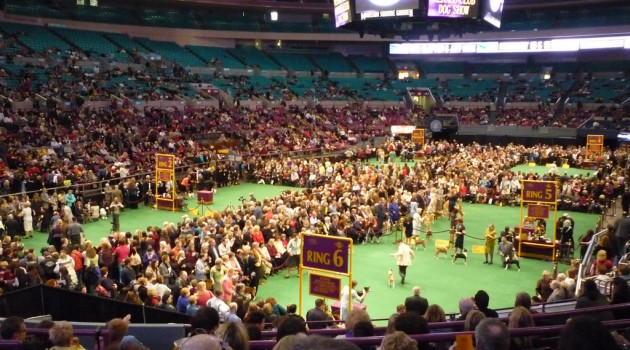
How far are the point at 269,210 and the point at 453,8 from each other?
930 cm

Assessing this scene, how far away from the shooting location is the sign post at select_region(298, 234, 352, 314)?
32.8 ft

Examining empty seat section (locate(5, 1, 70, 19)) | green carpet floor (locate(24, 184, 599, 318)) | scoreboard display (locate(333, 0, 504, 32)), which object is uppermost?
empty seat section (locate(5, 1, 70, 19))

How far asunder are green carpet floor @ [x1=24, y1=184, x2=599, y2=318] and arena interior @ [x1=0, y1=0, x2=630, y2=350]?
9 centimetres

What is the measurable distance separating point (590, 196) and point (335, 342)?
25.8 m

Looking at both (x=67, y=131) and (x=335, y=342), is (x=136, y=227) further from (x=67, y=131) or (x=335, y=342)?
(x=335, y=342)

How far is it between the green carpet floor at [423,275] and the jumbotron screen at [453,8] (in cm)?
794

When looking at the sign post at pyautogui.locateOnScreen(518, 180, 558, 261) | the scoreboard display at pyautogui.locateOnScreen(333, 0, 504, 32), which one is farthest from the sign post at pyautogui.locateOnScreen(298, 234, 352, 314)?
the scoreboard display at pyautogui.locateOnScreen(333, 0, 504, 32)

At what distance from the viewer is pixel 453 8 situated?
19297mm

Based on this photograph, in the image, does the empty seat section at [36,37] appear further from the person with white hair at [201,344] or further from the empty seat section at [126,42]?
the person with white hair at [201,344]

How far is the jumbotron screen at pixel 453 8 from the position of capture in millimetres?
19047

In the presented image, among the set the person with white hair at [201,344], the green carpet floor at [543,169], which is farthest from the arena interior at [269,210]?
the green carpet floor at [543,169]

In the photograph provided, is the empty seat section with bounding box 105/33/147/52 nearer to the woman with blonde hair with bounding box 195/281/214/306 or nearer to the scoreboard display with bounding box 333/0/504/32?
the scoreboard display with bounding box 333/0/504/32

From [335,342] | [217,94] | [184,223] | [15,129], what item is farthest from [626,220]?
[217,94]

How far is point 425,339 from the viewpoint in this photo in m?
5.07
